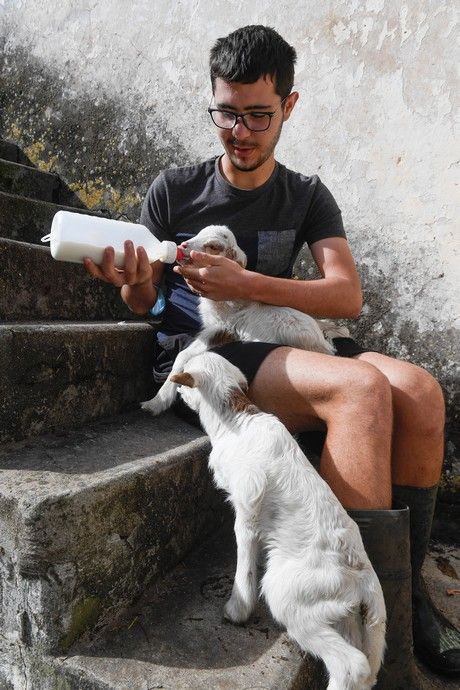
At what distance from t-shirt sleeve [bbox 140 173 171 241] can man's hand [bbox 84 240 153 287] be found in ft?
1.26

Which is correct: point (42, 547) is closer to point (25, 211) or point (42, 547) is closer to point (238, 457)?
point (238, 457)

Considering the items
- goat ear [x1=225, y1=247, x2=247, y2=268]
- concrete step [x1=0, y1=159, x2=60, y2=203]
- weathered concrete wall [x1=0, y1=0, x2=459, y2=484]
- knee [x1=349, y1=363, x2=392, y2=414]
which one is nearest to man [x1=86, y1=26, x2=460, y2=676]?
knee [x1=349, y1=363, x2=392, y2=414]

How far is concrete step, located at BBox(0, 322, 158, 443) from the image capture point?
169 cm

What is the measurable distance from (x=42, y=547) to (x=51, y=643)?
25cm

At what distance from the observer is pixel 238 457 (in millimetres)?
1636

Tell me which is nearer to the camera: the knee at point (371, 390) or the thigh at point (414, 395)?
the knee at point (371, 390)

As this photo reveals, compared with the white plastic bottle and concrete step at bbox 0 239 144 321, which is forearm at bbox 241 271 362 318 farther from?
concrete step at bbox 0 239 144 321

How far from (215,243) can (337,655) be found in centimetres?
144

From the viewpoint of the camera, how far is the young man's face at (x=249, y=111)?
2.05m

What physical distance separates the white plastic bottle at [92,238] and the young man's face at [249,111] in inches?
20.1

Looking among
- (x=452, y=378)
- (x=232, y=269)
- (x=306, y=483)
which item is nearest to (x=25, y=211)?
(x=232, y=269)

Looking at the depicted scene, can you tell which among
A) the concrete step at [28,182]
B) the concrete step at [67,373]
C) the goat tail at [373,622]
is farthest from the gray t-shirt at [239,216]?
the concrete step at [28,182]

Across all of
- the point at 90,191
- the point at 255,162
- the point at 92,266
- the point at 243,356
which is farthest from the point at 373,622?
the point at 90,191

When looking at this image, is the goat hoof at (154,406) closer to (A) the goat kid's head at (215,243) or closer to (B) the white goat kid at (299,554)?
(B) the white goat kid at (299,554)
